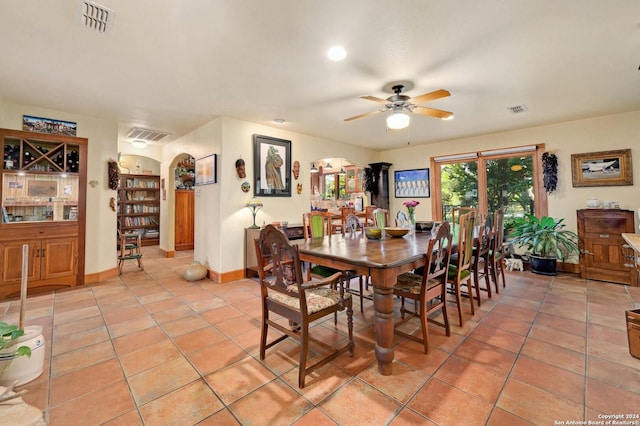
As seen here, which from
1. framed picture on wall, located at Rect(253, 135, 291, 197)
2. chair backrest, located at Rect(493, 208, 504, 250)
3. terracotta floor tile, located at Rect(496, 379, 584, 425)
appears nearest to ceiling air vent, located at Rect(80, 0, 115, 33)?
framed picture on wall, located at Rect(253, 135, 291, 197)

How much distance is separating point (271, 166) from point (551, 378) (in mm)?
4267

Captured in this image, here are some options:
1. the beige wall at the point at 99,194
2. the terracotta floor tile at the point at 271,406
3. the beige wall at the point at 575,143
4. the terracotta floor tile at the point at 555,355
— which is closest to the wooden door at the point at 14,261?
the beige wall at the point at 99,194

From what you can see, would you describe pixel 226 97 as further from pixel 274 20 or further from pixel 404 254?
pixel 404 254

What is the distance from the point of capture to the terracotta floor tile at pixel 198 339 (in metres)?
2.30

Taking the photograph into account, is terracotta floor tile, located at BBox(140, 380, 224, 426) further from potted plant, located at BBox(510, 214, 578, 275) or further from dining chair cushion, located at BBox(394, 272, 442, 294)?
potted plant, located at BBox(510, 214, 578, 275)

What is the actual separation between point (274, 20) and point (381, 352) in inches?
99.7

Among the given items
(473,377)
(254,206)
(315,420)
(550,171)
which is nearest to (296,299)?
(315,420)

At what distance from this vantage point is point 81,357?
217cm

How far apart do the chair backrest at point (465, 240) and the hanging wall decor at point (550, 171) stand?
127 inches

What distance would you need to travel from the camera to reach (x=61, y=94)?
3.30 m

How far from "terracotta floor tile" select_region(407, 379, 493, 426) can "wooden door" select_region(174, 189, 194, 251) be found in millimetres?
6650

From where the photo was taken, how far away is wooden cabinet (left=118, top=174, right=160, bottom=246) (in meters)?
7.14

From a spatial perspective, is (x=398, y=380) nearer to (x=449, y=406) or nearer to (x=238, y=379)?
(x=449, y=406)

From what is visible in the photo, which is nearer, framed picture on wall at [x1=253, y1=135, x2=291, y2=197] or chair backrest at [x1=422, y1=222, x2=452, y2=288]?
chair backrest at [x1=422, y1=222, x2=452, y2=288]
